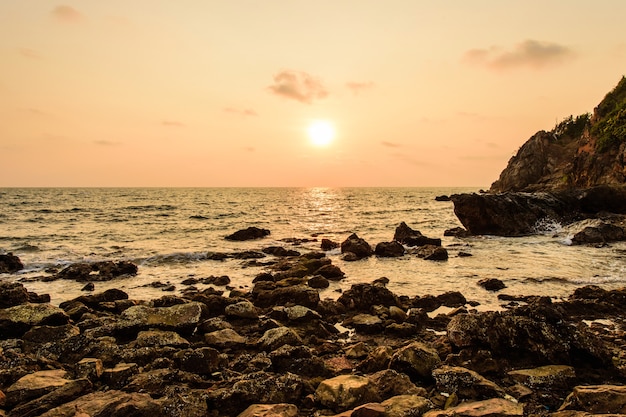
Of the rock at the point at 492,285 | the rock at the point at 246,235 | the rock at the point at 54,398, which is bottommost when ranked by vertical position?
the rock at the point at 246,235

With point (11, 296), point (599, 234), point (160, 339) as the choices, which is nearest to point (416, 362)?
point (160, 339)

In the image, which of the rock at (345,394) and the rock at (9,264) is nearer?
the rock at (345,394)

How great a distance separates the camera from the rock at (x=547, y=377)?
636cm

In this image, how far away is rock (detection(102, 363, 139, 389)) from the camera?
6945 mm

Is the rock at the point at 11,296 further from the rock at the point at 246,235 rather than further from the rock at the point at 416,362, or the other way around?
the rock at the point at 246,235

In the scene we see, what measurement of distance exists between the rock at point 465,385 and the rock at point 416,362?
442 millimetres

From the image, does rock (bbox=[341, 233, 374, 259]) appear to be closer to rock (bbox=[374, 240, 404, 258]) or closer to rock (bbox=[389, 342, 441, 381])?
rock (bbox=[374, 240, 404, 258])

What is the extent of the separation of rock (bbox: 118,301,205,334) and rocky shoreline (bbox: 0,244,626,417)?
3 centimetres

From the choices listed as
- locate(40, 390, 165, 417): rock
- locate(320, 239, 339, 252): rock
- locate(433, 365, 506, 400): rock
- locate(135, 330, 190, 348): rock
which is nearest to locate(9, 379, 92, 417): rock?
locate(40, 390, 165, 417): rock

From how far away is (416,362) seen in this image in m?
7.04

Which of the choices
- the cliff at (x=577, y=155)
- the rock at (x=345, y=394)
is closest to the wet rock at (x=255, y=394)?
the rock at (x=345, y=394)

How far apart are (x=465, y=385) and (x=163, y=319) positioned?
7603 mm

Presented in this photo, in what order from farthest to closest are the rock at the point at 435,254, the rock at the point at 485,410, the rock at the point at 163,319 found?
the rock at the point at 435,254
the rock at the point at 163,319
the rock at the point at 485,410

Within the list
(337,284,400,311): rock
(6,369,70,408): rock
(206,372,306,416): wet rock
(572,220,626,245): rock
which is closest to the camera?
(206,372,306,416): wet rock
